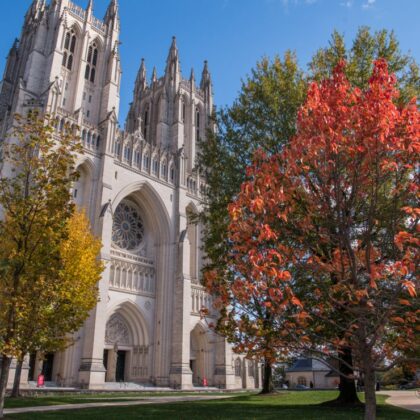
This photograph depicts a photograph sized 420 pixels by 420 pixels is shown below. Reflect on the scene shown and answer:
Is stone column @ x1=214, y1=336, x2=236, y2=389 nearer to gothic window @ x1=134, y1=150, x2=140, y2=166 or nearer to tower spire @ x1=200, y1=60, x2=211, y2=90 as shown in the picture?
gothic window @ x1=134, y1=150, x2=140, y2=166

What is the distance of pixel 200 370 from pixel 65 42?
3311 centimetres

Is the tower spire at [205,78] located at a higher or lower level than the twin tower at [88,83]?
higher

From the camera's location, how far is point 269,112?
17.2 meters

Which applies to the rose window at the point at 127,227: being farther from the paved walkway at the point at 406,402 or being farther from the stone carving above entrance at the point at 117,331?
the paved walkway at the point at 406,402

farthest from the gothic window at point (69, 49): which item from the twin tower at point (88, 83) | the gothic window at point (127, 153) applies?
the gothic window at point (127, 153)

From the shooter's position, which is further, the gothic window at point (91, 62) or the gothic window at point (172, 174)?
the gothic window at point (172, 174)

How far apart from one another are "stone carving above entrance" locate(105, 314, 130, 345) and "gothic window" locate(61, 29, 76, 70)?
23053 mm

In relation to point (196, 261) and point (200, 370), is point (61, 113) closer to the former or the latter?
point (196, 261)

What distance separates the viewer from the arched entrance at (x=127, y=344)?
3259cm

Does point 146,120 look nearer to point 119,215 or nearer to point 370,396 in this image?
point 119,215

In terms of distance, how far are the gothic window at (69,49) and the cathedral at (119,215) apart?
0.39 feet

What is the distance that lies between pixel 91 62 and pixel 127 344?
26.9 meters

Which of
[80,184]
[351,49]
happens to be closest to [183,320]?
[80,184]

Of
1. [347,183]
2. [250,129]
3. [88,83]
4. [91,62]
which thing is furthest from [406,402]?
[91,62]
